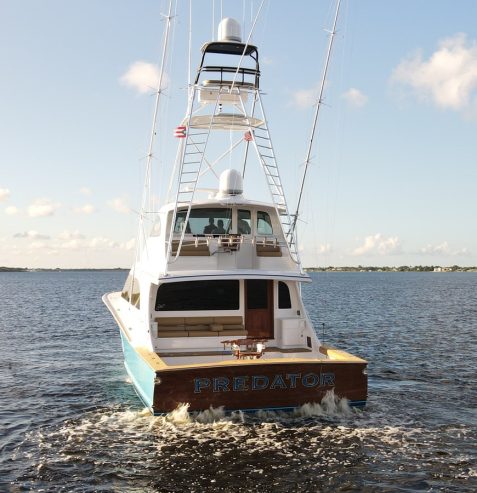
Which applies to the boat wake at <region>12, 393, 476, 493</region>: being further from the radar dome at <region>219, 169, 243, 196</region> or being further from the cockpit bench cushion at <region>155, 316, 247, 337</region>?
the radar dome at <region>219, 169, 243, 196</region>

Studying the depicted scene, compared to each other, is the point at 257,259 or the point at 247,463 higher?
the point at 257,259

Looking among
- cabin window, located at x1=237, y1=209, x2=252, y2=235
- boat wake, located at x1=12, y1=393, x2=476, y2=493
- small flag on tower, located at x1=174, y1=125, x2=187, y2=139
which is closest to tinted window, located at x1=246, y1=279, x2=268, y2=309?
cabin window, located at x1=237, y1=209, x2=252, y2=235

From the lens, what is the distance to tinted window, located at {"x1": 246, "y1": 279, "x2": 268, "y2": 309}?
49.7ft

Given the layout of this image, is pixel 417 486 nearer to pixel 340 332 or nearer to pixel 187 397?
pixel 187 397

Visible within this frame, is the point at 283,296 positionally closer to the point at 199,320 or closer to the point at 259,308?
the point at 259,308

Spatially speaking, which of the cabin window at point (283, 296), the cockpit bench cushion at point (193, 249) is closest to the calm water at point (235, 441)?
the cabin window at point (283, 296)

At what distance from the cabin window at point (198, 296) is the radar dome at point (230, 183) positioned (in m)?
2.59

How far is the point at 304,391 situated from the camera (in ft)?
39.7

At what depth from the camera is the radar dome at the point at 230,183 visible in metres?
15.8

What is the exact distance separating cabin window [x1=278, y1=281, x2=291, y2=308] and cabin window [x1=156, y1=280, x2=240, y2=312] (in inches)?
43.4

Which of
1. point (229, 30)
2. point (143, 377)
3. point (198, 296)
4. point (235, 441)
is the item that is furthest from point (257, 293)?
point (229, 30)

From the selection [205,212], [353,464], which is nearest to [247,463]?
[353,464]

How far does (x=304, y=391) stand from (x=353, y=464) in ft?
6.90

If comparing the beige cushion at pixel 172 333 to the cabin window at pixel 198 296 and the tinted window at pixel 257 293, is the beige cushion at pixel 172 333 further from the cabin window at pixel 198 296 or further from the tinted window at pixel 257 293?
the tinted window at pixel 257 293
